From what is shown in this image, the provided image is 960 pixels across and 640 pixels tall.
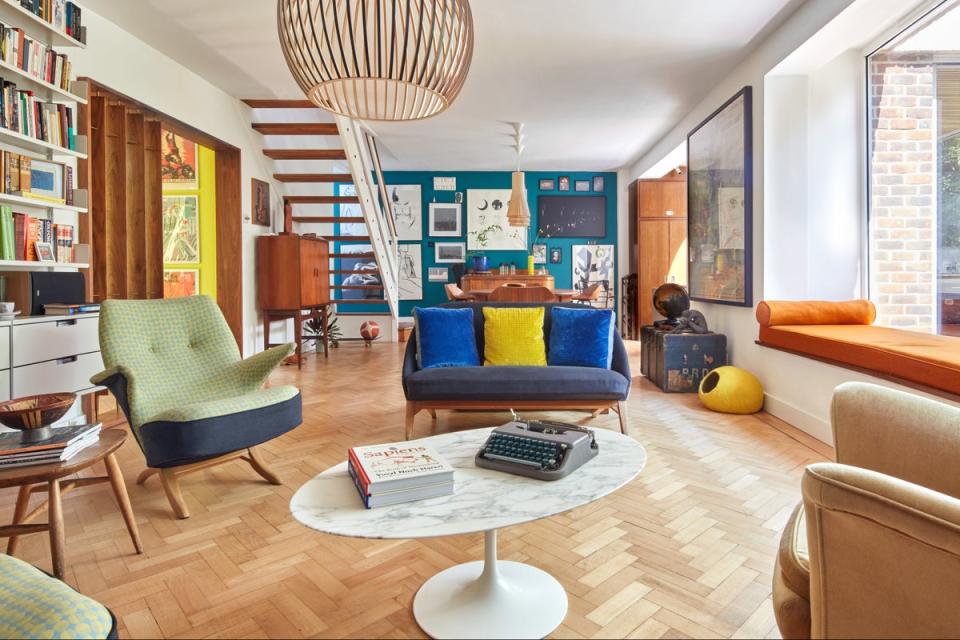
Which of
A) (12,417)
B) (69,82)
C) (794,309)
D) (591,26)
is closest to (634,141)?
(591,26)

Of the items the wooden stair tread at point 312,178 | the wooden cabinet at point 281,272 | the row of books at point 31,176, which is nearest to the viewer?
the row of books at point 31,176

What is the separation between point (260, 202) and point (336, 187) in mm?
3115

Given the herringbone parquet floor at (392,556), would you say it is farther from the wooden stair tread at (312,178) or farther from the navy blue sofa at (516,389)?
the wooden stair tread at (312,178)

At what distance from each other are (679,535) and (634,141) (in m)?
6.19

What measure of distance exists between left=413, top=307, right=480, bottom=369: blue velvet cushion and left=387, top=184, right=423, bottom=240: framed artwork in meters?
5.79

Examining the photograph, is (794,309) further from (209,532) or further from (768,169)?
(209,532)

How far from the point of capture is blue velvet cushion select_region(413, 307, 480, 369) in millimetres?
3590

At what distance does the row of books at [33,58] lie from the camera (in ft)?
9.43

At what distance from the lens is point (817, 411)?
3490 mm

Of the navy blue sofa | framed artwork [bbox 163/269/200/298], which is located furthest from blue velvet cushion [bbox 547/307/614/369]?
framed artwork [bbox 163/269/200/298]

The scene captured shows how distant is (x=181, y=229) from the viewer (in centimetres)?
662

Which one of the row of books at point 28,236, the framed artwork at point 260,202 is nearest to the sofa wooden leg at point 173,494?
the row of books at point 28,236

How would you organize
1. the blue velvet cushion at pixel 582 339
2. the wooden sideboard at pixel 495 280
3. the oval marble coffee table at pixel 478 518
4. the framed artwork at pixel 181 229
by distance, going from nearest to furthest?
the oval marble coffee table at pixel 478 518 < the blue velvet cushion at pixel 582 339 < the framed artwork at pixel 181 229 < the wooden sideboard at pixel 495 280

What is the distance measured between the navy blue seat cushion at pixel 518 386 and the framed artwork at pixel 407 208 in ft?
20.7
